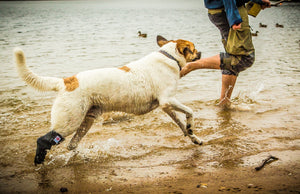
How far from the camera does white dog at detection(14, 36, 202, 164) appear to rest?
3.33 meters

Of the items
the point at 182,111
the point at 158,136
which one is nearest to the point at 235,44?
the point at 182,111

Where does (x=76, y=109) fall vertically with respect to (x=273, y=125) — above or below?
→ above

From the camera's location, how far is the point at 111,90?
11.6 ft

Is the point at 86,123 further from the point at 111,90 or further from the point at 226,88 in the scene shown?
the point at 226,88

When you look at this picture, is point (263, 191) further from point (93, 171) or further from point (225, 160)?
point (93, 171)

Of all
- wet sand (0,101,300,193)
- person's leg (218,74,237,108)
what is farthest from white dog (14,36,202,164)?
person's leg (218,74,237,108)

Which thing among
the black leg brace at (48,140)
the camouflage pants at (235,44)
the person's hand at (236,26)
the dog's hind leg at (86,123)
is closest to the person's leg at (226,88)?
the camouflage pants at (235,44)

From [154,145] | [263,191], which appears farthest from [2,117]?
[263,191]

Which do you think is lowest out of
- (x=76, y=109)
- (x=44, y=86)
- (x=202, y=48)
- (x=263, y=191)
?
(x=202, y=48)

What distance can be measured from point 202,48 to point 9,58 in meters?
9.29

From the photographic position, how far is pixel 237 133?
4.58 meters

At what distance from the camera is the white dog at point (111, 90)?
3.33 m

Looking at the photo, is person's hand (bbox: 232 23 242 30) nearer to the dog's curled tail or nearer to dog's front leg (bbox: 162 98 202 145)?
dog's front leg (bbox: 162 98 202 145)

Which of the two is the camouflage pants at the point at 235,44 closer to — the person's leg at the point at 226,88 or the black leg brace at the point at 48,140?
the person's leg at the point at 226,88
